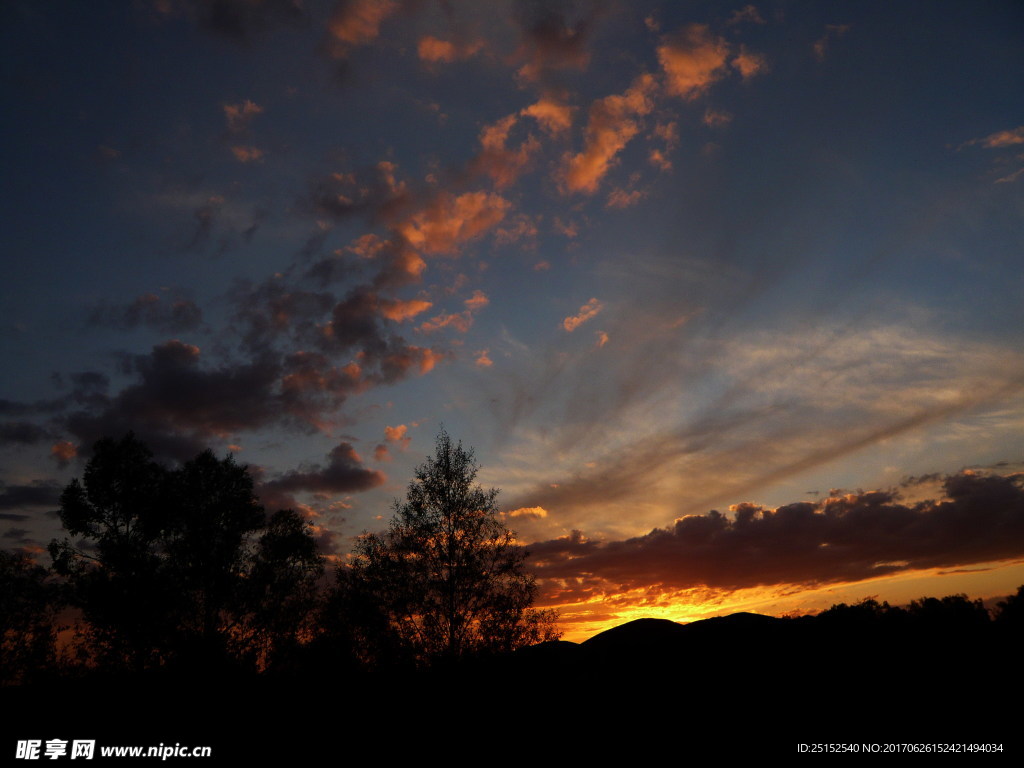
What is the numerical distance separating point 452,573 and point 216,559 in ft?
60.4

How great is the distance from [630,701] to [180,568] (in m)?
34.0

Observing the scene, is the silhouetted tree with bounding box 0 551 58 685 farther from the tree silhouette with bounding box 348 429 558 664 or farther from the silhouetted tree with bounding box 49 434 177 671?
the tree silhouette with bounding box 348 429 558 664

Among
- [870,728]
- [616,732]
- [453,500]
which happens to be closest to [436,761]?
[616,732]

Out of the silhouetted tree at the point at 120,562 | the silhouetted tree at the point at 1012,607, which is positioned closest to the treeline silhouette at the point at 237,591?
the silhouetted tree at the point at 120,562

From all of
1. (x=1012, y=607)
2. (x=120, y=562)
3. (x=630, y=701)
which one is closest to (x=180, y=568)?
(x=120, y=562)

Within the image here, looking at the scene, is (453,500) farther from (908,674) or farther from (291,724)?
(908,674)

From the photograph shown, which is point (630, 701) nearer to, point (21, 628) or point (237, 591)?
point (237, 591)

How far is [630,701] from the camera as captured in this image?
16.7 metres

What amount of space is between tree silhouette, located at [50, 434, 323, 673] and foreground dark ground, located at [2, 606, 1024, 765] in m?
10.3

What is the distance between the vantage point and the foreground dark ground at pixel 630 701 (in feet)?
47.4

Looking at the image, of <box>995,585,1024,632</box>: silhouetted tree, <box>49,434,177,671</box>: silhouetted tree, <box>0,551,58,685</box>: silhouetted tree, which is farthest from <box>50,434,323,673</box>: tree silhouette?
<box>995,585,1024,632</box>: silhouetted tree

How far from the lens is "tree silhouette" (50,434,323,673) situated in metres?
33.7

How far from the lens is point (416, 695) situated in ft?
67.8

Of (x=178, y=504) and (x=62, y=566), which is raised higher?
(x=178, y=504)
